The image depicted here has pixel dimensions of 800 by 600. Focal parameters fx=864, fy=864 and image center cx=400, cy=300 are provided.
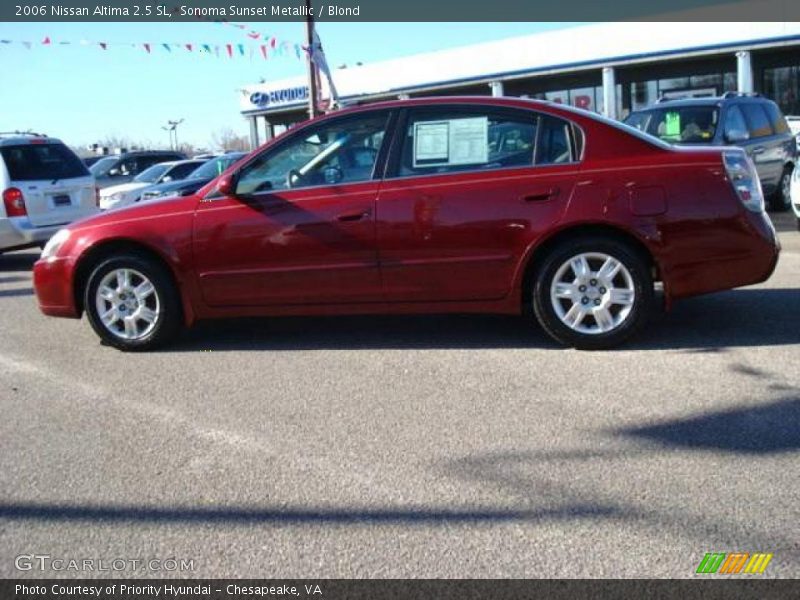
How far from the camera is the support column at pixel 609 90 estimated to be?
91.4 ft

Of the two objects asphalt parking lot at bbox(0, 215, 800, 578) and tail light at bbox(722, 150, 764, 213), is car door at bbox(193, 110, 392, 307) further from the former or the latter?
tail light at bbox(722, 150, 764, 213)

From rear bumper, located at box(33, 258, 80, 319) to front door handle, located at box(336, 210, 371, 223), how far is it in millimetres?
2068

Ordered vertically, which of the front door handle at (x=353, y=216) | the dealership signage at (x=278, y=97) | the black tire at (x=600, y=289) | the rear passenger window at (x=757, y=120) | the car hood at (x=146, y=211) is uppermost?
the dealership signage at (x=278, y=97)

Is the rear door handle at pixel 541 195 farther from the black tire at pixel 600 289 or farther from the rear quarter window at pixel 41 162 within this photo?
the rear quarter window at pixel 41 162

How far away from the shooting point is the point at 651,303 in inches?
219

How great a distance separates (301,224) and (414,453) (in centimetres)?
228

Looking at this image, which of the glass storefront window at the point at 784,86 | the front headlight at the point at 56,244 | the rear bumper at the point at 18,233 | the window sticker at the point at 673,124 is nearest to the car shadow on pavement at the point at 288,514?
the front headlight at the point at 56,244

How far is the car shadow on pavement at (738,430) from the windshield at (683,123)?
306 inches

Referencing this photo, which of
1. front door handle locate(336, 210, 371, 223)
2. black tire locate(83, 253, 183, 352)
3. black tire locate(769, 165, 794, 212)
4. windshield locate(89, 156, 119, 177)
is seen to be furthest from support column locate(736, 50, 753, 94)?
black tire locate(83, 253, 183, 352)

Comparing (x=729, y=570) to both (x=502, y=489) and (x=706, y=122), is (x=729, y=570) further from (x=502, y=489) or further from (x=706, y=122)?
(x=706, y=122)

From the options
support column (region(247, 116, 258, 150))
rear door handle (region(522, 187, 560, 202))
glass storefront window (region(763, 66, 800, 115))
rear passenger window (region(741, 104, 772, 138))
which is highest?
support column (region(247, 116, 258, 150))

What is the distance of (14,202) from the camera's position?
35.4 ft

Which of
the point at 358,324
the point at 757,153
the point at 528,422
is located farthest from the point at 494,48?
the point at 528,422

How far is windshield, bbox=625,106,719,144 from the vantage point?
11508mm
